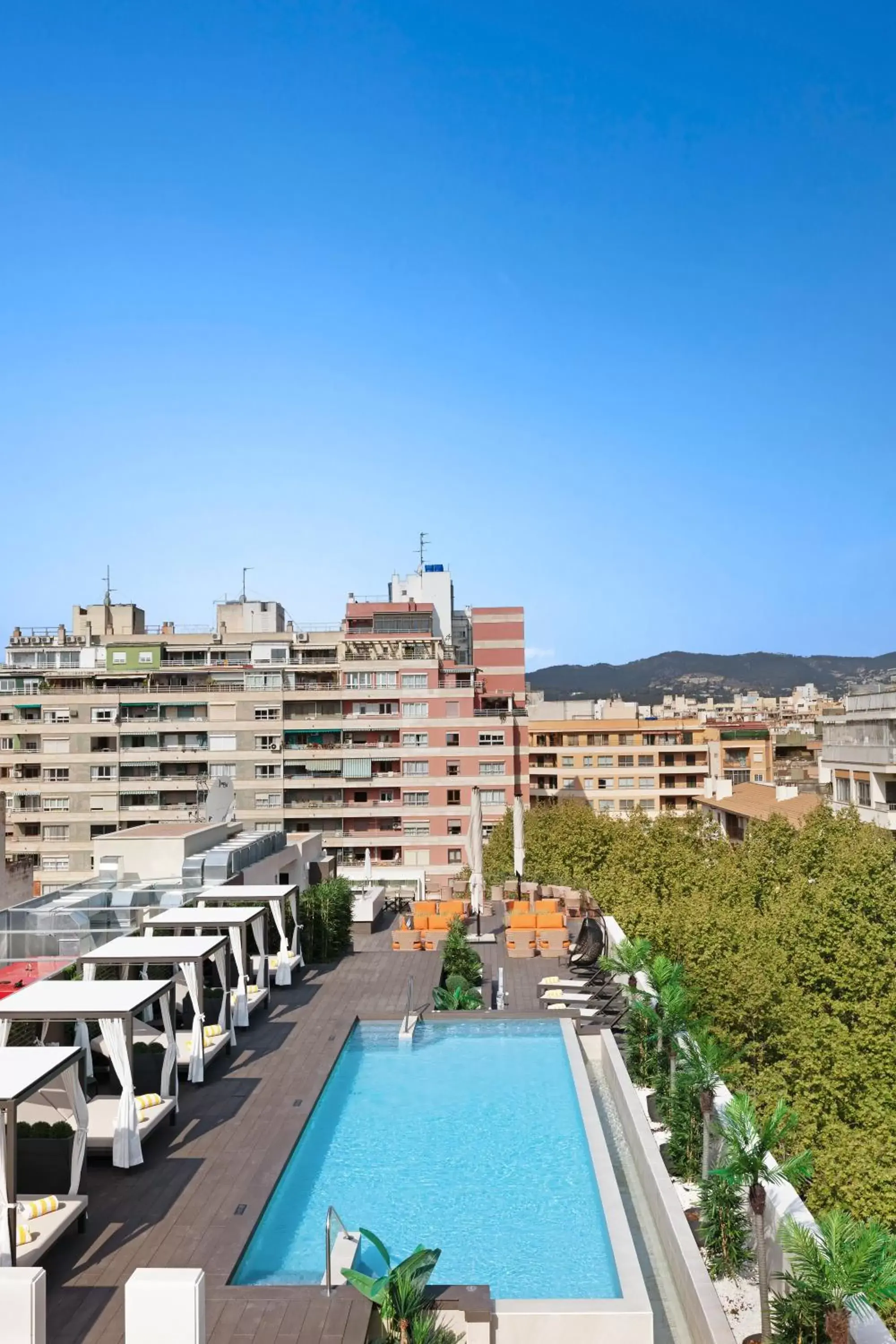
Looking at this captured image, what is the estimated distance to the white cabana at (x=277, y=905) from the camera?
1945 cm

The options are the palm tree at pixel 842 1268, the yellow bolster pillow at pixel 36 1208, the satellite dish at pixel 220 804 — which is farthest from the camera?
the satellite dish at pixel 220 804

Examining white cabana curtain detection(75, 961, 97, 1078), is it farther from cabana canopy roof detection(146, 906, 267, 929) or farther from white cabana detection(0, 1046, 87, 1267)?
cabana canopy roof detection(146, 906, 267, 929)

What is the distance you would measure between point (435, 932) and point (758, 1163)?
16.9m

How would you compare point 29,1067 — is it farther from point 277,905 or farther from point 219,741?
point 219,741

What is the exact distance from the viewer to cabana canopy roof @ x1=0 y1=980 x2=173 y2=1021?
1138cm

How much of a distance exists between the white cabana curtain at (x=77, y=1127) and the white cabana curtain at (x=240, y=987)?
22.1 feet

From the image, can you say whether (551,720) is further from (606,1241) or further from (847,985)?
(606,1241)

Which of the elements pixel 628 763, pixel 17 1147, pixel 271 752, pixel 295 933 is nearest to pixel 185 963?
pixel 17 1147

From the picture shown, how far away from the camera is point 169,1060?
43.6ft

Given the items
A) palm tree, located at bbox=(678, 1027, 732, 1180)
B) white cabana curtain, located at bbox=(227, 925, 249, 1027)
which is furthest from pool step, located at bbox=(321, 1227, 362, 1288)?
white cabana curtain, located at bbox=(227, 925, 249, 1027)

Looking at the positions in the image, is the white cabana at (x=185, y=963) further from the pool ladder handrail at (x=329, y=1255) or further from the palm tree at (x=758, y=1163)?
the palm tree at (x=758, y=1163)

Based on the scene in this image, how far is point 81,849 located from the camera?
54500 mm

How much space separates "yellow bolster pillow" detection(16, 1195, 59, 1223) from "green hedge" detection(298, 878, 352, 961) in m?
13.3

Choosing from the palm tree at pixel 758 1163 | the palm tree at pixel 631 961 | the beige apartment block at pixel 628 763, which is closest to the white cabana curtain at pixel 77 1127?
the palm tree at pixel 758 1163
